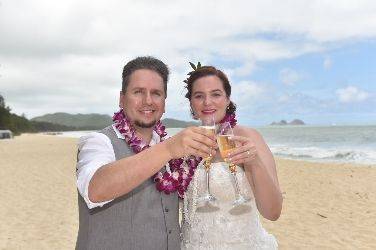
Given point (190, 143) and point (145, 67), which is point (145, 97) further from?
point (190, 143)

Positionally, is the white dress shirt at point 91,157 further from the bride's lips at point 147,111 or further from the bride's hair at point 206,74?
the bride's hair at point 206,74

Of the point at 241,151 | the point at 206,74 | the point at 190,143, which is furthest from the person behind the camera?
the point at 206,74

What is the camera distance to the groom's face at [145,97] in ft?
9.47

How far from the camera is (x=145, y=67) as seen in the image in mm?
2896

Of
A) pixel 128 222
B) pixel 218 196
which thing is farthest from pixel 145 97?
pixel 218 196

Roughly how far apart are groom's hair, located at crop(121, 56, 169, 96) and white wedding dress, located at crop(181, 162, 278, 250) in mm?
1079

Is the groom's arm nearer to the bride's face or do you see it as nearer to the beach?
the bride's face

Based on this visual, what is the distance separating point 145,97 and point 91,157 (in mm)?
521

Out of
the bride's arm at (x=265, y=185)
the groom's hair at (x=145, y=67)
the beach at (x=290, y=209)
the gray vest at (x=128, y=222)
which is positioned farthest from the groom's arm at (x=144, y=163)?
the beach at (x=290, y=209)

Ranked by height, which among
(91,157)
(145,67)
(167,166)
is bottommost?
(167,166)

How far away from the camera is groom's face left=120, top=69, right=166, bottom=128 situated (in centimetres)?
289

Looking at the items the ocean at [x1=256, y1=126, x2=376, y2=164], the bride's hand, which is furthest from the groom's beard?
the ocean at [x1=256, y1=126, x2=376, y2=164]

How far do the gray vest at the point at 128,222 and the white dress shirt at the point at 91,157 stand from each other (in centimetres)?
10

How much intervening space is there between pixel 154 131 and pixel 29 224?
31.7 feet
